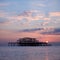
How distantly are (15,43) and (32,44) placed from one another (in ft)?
63.8

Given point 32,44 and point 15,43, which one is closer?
point 32,44

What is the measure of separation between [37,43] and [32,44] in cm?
489

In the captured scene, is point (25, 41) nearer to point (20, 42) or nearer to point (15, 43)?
point (20, 42)

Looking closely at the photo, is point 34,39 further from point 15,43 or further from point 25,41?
point 15,43

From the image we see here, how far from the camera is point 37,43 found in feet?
623

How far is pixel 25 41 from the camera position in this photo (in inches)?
7126

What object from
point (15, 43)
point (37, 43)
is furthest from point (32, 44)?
point (15, 43)

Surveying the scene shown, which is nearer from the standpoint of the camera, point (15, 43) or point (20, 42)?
point (20, 42)

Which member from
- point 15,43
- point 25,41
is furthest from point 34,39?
point 15,43

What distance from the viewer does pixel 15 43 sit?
200 metres

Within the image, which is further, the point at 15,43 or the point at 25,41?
the point at 15,43

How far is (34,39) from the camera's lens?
18038cm

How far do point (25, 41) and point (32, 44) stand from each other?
9.15 meters

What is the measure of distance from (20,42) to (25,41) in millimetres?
5830
